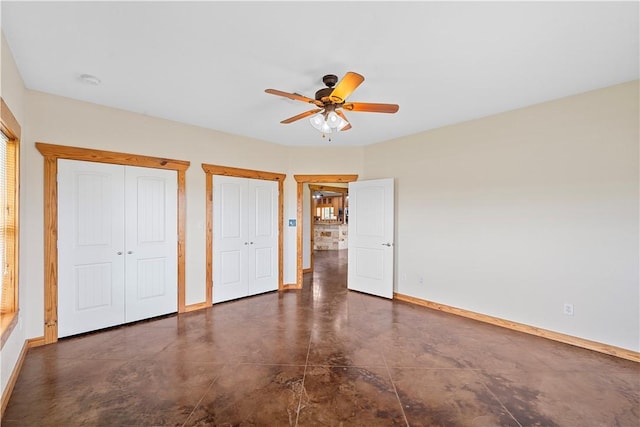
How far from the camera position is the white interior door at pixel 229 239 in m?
4.27

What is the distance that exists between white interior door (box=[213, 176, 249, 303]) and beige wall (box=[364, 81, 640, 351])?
8.77 feet

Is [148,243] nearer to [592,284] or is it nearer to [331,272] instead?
[331,272]

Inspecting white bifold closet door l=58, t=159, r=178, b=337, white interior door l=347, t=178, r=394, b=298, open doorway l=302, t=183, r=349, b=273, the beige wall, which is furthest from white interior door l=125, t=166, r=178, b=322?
the beige wall

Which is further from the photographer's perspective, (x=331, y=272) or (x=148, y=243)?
(x=331, y=272)

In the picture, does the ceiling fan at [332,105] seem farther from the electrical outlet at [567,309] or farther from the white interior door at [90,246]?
the electrical outlet at [567,309]

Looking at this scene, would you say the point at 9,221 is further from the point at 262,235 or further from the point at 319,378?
the point at 319,378

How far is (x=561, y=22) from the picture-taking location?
6.11 feet

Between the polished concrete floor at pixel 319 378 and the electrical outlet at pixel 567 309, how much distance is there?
0.36 metres

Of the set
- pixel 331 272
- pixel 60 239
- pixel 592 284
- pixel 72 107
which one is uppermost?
pixel 72 107

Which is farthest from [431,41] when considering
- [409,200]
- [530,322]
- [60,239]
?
[60,239]

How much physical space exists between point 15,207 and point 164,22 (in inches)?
86.1

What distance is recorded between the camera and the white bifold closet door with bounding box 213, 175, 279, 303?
4.30 meters

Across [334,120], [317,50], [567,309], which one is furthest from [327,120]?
[567,309]

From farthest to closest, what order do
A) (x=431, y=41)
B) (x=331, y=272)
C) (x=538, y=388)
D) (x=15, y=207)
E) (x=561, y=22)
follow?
(x=331, y=272), (x=15, y=207), (x=538, y=388), (x=431, y=41), (x=561, y=22)
